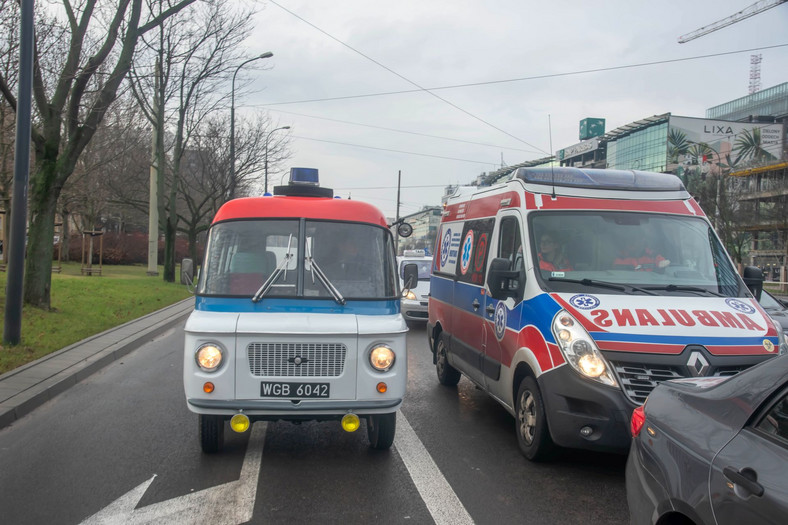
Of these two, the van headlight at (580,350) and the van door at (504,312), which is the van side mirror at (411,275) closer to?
the van door at (504,312)

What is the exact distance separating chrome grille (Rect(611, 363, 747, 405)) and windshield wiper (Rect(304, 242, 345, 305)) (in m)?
2.32

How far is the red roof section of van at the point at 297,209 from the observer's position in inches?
250

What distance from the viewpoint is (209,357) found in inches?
211

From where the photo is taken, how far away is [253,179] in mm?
40125

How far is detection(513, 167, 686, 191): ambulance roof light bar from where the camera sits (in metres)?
6.82

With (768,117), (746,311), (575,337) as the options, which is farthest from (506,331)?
(768,117)

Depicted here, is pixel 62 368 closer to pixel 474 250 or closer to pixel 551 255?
pixel 474 250

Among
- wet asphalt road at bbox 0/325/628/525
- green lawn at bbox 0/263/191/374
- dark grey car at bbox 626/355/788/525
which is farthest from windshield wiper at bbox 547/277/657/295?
green lawn at bbox 0/263/191/374

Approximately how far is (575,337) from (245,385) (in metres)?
2.60

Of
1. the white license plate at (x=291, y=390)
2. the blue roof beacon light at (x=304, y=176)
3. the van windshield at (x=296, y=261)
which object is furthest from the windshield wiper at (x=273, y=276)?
the blue roof beacon light at (x=304, y=176)

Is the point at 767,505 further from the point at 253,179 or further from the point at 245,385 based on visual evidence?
the point at 253,179

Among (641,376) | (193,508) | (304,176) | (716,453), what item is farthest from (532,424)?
(304,176)

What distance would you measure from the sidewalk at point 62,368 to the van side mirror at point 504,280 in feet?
16.5

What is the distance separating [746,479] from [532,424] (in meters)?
3.49
